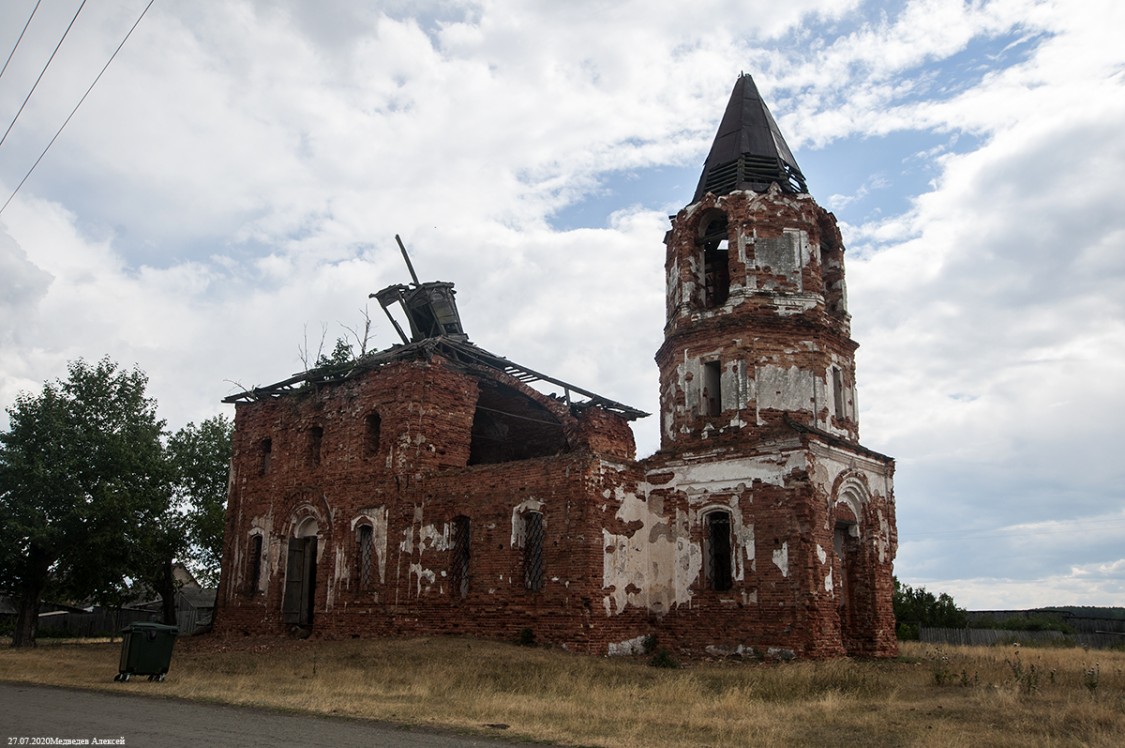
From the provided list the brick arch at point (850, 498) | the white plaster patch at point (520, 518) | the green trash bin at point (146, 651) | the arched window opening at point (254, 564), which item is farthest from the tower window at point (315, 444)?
Answer: the brick arch at point (850, 498)

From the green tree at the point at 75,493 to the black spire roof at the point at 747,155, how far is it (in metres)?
18.7

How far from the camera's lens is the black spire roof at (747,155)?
870 inches

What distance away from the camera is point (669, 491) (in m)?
20.3

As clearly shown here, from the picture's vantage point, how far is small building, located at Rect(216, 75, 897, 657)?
61.4ft

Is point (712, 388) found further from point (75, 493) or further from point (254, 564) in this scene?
point (75, 493)

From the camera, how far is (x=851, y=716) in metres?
11.5

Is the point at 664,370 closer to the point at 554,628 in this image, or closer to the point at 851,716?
the point at 554,628

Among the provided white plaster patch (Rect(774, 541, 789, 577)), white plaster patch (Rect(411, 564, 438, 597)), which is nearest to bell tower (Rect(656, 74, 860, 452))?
white plaster patch (Rect(774, 541, 789, 577))

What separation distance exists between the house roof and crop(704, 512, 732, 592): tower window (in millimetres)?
6226

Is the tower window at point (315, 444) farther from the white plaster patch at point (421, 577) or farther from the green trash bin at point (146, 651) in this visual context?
the green trash bin at point (146, 651)

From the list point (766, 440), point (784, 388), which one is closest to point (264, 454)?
point (766, 440)

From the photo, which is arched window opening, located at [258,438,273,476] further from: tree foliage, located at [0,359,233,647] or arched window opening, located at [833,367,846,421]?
arched window opening, located at [833,367,846,421]

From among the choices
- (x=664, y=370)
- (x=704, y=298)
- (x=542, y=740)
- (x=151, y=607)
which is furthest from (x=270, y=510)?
(x=151, y=607)

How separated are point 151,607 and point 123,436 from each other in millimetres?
23146
